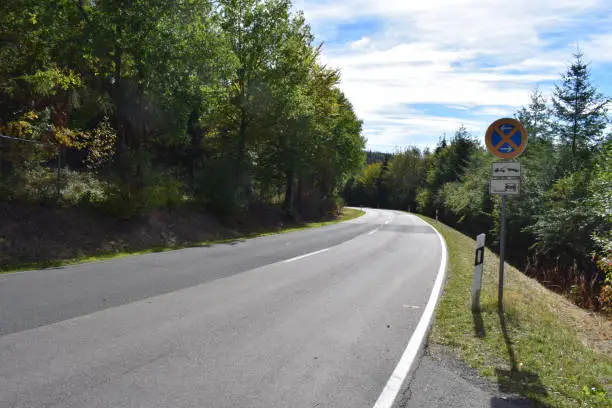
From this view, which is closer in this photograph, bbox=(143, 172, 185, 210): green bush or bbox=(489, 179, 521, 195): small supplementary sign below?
bbox=(489, 179, 521, 195): small supplementary sign below

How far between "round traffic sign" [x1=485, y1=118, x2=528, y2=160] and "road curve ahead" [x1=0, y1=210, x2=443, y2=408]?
2.97 metres

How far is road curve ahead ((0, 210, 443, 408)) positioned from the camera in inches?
163

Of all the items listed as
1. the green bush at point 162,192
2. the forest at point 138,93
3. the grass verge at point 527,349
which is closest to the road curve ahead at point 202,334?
the grass verge at point 527,349

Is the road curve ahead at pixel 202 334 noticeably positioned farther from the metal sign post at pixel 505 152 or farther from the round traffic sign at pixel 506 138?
the round traffic sign at pixel 506 138

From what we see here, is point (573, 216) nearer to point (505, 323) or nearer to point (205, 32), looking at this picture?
point (505, 323)

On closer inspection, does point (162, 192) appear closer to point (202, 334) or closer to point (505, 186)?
point (202, 334)

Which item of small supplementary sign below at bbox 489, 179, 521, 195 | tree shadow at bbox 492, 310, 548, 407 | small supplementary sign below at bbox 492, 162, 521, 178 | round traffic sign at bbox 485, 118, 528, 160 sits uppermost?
round traffic sign at bbox 485, 118, 528, 160

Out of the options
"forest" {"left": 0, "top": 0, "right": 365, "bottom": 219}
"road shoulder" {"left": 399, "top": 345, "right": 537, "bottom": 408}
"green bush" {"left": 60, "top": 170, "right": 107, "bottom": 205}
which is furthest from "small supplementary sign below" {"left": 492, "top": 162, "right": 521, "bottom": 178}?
A: "green bush" {"left": 60, "top": 170, "right": 107, "bottom": 205}

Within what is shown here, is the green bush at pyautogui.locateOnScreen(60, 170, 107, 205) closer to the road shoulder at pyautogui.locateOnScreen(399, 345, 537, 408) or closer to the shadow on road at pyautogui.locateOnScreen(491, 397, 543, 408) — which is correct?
the road shoulder at pyautogui.locateOnScreen(399, 345, 537, 408)

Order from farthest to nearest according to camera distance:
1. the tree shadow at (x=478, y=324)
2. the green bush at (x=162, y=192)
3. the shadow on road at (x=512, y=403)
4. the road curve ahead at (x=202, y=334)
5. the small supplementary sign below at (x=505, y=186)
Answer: the green bush at (x=162, y=192), the small supplementary sign below at (x=505, y=186), the tree shadow at (x=478, y=324), the shadow on road at (x=512, y=403), the road curve ahead at (x=202, y=334)

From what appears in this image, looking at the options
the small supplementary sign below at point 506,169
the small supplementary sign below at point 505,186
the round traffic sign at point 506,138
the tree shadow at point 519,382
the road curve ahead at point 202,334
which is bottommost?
the road curve ahead at point 202,334

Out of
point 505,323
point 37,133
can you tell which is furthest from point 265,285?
point 37,133

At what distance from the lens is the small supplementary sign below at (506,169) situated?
7.87 meters

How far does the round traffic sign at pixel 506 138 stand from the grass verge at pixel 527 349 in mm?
2624
